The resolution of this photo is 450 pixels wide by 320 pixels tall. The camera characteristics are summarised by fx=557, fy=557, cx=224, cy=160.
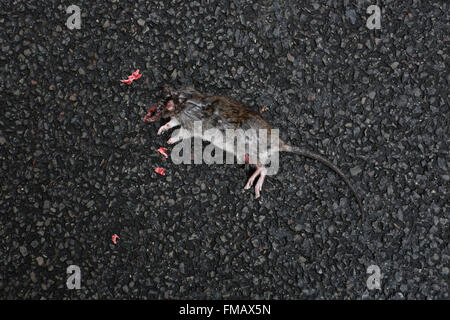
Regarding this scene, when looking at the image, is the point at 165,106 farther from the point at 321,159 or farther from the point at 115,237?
the point at 321,159

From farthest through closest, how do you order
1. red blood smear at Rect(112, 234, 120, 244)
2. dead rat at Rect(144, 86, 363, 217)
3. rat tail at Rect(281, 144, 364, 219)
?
red blood smear at Rect(112, 234, 120, 244) → rat tail at Rect(281, 144, 364, 219) → dead rat at Rect(144, 86, 363, 217)

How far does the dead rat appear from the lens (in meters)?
3.78

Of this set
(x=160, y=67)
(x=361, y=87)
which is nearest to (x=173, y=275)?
(x=160, y=67)

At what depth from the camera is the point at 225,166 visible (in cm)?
404

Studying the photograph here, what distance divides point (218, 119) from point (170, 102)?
0.37m

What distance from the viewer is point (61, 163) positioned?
4062 millimetres

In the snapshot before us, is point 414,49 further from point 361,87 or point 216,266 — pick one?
point 216,266

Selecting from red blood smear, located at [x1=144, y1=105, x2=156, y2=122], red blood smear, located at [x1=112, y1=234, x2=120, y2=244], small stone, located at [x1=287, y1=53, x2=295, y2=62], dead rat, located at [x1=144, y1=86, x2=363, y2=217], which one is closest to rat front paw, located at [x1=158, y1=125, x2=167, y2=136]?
dead rat, located at [x1=144, y1=86, x2=363, y2=217]

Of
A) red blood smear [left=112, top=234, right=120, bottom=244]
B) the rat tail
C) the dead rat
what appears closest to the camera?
the dead rat

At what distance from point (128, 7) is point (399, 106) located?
2112mm

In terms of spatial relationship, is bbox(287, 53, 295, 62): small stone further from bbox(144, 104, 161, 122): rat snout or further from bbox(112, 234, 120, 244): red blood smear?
bbox(112, 234, 120, 244): red blood smear

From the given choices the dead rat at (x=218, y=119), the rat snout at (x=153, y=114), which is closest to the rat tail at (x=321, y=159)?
the dead rat at (x=218, y=119)

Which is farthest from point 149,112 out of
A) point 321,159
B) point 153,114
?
point 321,159

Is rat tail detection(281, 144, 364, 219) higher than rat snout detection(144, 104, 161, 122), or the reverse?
rat snout detection(144, 104, 161, 122)
